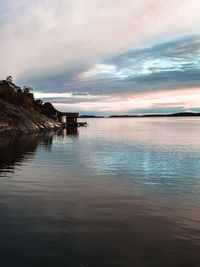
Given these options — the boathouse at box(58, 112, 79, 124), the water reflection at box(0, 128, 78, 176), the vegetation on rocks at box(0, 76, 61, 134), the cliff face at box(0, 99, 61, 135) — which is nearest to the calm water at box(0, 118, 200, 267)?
the water reflection at box(0, 128, 78, 176)

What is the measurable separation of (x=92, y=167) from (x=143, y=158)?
754 cm

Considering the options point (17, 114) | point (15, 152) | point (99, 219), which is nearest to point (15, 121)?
point (17, 114)

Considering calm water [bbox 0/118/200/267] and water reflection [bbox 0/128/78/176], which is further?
water reflection [bbox 0/128/78/176]

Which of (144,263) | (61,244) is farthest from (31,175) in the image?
(144,263)

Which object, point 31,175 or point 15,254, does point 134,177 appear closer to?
point 31,175

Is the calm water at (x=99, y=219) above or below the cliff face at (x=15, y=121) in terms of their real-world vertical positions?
below

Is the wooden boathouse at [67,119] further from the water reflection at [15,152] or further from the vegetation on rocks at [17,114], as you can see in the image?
the water reflection at [15,152]

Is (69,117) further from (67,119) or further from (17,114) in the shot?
(17,114)

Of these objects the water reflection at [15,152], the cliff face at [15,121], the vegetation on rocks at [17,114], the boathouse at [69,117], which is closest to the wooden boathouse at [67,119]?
the boathouse at [69,117]

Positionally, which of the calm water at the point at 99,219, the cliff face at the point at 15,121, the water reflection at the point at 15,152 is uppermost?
the cliff face at the point at 15,121

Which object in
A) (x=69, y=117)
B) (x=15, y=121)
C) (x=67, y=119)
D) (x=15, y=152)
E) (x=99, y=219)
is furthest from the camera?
(x=67, y=119)

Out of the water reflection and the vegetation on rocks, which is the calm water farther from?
the vegetation on rocks

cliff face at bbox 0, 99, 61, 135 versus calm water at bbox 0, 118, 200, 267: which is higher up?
cliff face at bbox 0, 99, 61, 135

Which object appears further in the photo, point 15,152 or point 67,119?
point 67,119
